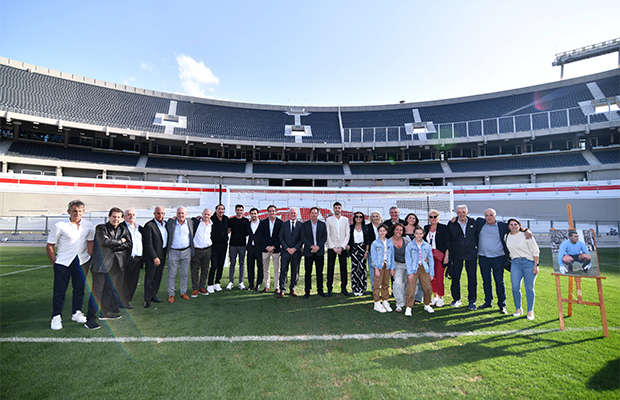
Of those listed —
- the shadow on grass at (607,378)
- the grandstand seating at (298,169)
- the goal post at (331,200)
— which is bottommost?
the shadow on grass at (607,378)

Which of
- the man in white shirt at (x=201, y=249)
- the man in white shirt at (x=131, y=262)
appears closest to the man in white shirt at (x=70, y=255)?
the man in white shirt at (x=131, y=262)

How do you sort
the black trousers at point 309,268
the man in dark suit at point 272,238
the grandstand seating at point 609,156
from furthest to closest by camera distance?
the grandstand seating at point 609,156
the man in dark suit at point 272,238
the black trousers at point 309,268

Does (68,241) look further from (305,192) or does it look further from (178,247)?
(305,192)

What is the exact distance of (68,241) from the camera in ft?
13.1

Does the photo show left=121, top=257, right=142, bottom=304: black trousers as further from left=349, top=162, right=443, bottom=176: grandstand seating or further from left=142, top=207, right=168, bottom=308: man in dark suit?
left=349, top=162, right=443, bottom=176: grandstand seating

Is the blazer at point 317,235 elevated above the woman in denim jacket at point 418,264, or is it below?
above

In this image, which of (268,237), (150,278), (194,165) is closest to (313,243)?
(268,237)

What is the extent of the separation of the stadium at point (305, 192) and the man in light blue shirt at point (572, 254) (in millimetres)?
980

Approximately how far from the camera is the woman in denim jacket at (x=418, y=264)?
189 inches

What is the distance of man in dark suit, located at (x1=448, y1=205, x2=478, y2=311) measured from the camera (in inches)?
203

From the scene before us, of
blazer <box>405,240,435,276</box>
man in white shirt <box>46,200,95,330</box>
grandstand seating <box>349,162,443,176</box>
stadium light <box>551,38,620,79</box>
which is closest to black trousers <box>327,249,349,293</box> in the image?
blazer <box>405,240,435,276</box>

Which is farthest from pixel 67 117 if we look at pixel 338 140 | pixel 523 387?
pixel 523 387

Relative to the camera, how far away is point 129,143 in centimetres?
2772

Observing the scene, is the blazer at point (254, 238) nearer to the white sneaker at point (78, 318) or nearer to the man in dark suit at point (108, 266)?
A: the man in dark suit at point (108, 266)
